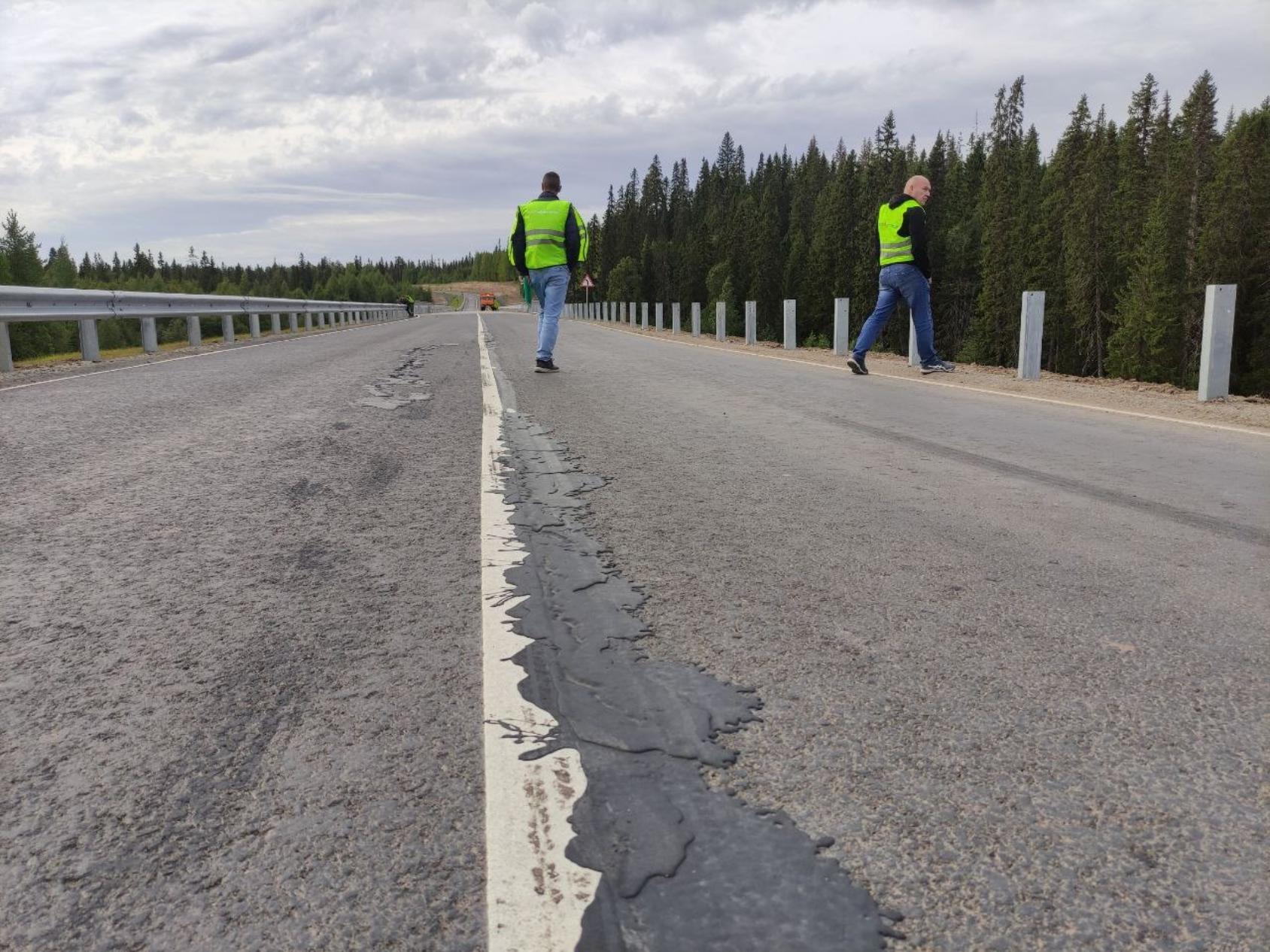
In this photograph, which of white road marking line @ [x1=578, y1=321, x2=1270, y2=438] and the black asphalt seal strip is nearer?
the black asphalt seal strip

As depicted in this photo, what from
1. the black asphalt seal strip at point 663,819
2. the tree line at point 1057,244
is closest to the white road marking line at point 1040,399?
the black asphalt seal strip at point 663,819

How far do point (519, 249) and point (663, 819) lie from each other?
34.3ft

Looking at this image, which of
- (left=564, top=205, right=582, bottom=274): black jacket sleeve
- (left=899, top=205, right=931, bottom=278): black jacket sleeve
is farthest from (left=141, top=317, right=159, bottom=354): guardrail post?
(left=899, top=205, right=931, bottom=278): black jacket sleeve

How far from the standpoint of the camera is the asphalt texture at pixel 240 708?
151 centimetres

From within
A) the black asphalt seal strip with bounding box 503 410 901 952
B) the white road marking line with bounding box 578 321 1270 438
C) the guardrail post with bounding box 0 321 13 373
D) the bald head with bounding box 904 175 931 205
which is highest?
the bald head with bounding box 904 175 931 205

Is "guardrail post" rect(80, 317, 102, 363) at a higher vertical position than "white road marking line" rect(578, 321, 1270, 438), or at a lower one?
higher

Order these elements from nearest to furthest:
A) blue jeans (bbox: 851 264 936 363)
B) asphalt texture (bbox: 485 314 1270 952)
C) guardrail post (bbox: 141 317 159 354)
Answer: asphalt texture (bbox: 485 314 1270 952)
blue jeans (bbox: 851 264 936 363)
guardrail post (bbox: 141 317 159 354)

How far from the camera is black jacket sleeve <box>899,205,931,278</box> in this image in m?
11.0

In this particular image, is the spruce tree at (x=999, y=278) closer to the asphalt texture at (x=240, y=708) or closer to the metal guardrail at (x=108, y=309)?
the metal guardrail at (x=108, y=309)

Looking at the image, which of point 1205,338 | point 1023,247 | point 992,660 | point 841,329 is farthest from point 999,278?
point 992,660

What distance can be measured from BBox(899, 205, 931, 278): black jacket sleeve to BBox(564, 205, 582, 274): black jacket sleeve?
3.97 meters

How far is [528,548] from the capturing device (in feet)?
11.7

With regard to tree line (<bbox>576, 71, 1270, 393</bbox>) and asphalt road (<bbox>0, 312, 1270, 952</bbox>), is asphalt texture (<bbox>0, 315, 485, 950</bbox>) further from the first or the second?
tree line (<bbox>576, 71, 1270, 393</bbox>)

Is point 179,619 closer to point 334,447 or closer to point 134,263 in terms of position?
point 334,447
